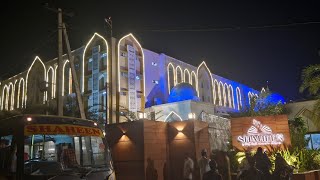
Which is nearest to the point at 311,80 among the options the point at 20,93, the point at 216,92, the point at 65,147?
the point at 65,147

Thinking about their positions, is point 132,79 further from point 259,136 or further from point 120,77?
point 259,136

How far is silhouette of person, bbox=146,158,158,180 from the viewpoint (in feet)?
56.0

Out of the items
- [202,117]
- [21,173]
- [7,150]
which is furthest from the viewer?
[202,117]

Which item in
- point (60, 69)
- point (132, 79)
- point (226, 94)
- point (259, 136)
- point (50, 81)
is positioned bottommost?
point (259, 136)

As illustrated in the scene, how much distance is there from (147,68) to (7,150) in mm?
33098

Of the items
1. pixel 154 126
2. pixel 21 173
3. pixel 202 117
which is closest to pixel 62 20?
pixel 154 126

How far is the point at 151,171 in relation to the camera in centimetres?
1720

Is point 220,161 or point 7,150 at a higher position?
point 7,150

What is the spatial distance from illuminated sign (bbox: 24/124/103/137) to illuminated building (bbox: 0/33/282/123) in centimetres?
2061

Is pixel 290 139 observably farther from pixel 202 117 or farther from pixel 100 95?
pixel 100 95

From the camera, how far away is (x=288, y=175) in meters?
10.2

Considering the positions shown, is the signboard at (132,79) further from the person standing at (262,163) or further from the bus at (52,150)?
the bus at (52,150)

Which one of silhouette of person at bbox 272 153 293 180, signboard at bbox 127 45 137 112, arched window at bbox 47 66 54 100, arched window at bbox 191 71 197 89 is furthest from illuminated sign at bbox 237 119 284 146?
arched window at bbox 191 71 197 89

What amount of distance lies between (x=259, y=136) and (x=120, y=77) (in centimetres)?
2204
